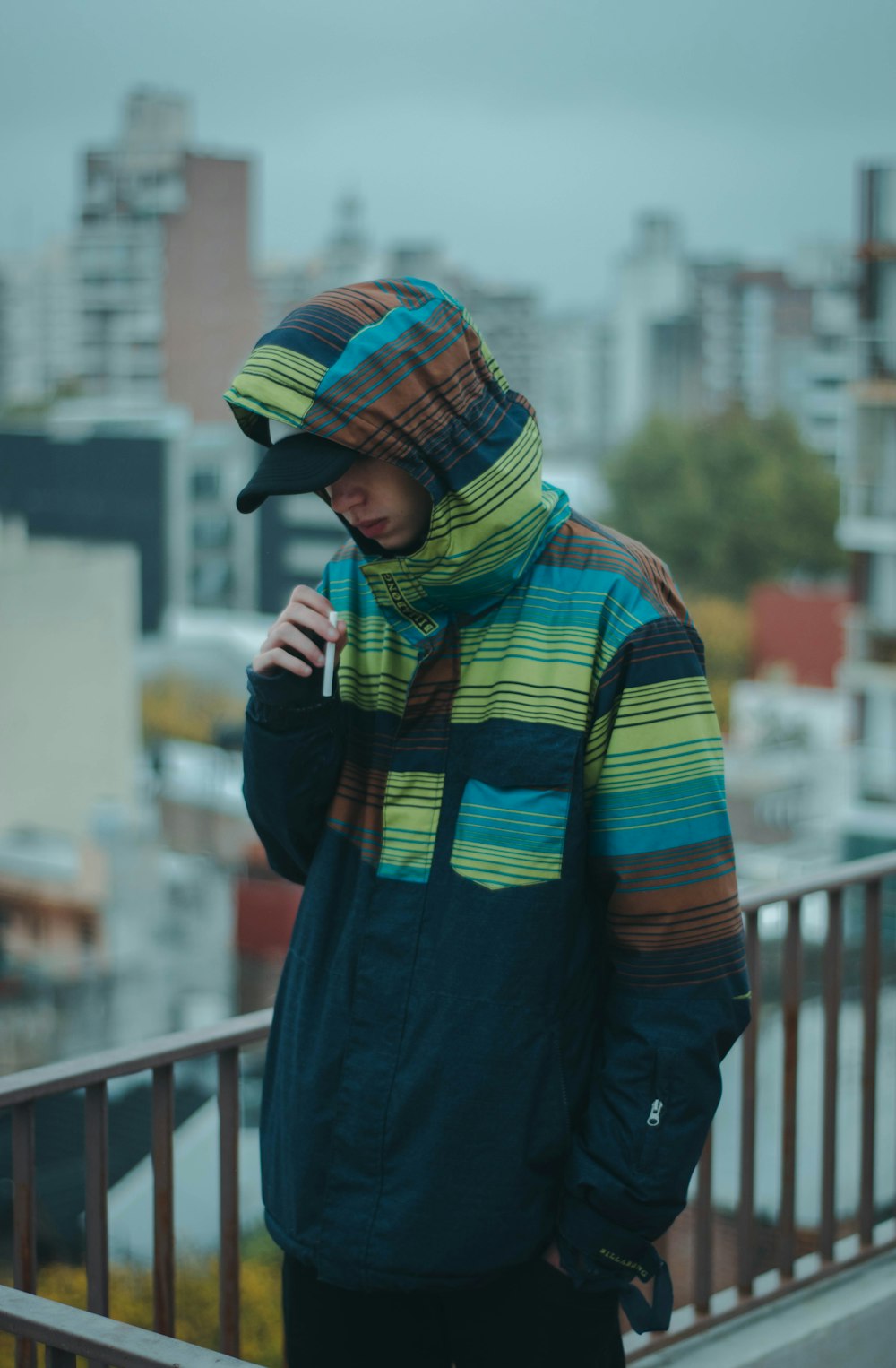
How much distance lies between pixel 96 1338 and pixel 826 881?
105 centimetres

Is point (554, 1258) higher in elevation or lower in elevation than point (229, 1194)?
higher

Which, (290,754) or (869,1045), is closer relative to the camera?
(290,754)

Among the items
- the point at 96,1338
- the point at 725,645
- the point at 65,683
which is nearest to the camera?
the point at 96,1338

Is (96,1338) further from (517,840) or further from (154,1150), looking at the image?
(154,1150)

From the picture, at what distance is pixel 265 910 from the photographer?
28.7 metres

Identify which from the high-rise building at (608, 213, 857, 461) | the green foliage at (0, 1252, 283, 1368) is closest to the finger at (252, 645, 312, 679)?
the green foliage at (0, 1252, 283, 1368)

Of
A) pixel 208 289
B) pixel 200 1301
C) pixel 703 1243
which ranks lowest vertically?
pixel 200 1301

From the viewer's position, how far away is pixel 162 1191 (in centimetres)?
136

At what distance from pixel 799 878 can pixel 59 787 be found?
1118 inches

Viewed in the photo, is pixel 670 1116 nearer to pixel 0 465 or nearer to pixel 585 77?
pixel 0 465

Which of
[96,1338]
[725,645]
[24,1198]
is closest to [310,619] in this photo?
[96,1338]

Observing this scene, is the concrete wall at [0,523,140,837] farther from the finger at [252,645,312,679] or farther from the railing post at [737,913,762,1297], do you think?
the finger at [252,645,312,679]

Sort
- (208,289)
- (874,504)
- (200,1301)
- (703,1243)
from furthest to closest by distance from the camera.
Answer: (208,289), (874,504), (200,1301), (703,1243)

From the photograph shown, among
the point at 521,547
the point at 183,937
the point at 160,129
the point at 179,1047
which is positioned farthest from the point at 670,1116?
the point at 160,129
